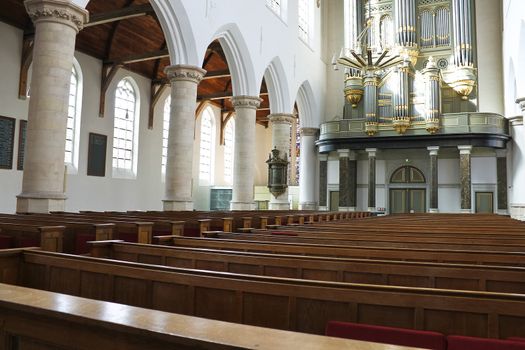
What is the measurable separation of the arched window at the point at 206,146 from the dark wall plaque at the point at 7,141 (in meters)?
10.1

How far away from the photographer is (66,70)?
8219 millimetres

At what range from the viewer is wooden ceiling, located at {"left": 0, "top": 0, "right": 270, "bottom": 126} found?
12727 millimetres

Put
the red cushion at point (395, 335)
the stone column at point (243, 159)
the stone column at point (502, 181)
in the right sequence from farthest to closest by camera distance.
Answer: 1. the stone column at point (502, 181)
2. the stone column at point (243, 159)
3. the red cushion at point (395, 335)

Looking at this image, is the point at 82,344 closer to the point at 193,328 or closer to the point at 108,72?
the point at 193,328

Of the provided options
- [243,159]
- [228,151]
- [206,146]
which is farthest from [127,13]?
[228,151]

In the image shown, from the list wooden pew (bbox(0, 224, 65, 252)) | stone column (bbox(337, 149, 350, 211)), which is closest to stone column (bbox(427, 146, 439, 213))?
stone column (bbox(337, 149, 350, 211))

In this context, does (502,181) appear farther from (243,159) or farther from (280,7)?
(280,7)

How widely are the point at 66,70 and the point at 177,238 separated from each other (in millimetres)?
5494

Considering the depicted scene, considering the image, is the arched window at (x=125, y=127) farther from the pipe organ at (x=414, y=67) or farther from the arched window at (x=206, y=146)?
the pipe organ at (x=414, y=67)

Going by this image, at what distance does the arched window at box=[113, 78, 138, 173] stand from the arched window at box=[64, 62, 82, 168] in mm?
1771

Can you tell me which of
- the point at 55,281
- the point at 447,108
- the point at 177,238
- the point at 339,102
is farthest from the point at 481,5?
the point at 55,281

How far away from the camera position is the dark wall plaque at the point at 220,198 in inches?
877

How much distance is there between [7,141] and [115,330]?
13.9 m

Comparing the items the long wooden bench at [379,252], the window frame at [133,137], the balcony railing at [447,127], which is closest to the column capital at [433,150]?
the balcony railing at [447,127]
